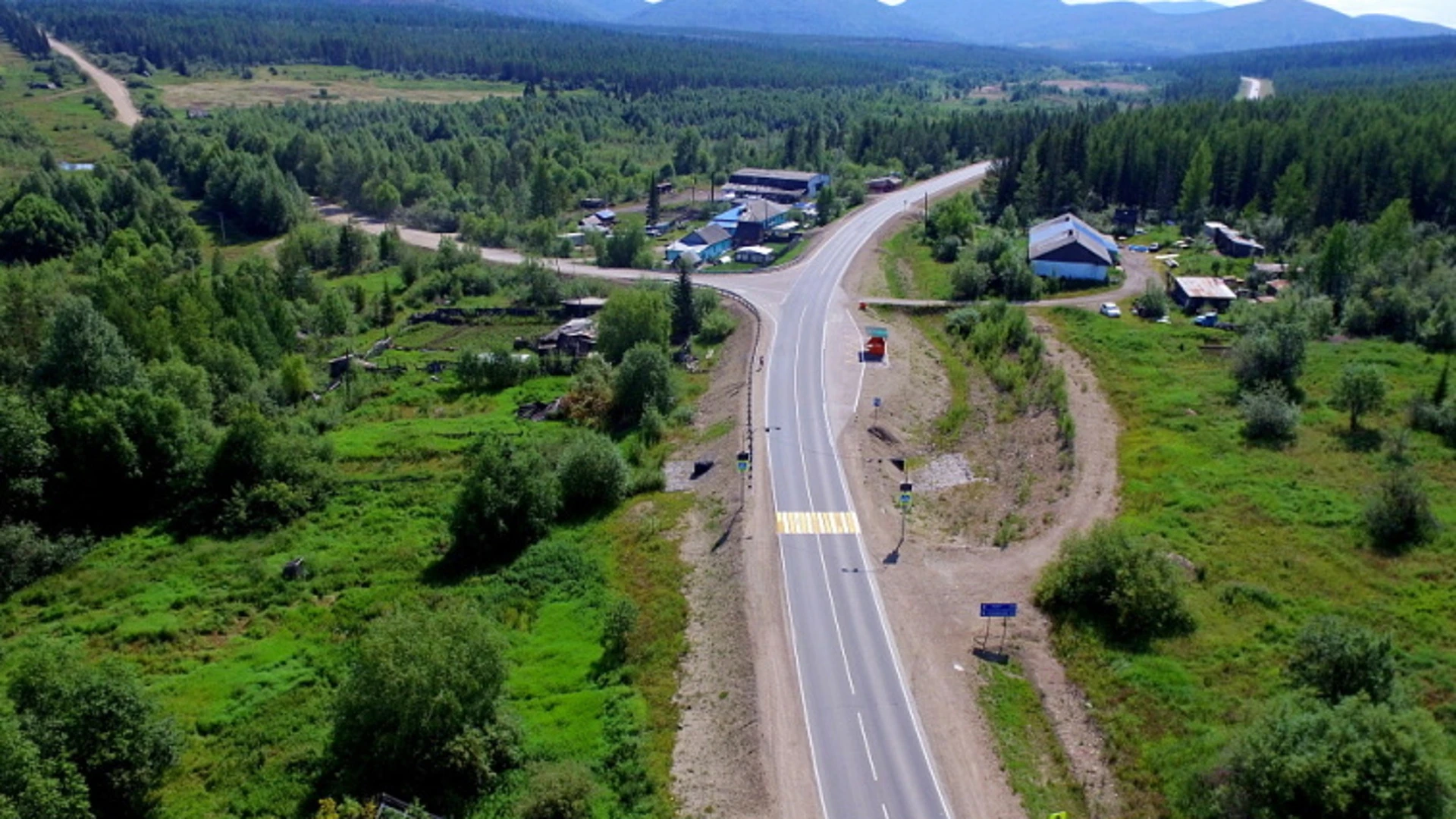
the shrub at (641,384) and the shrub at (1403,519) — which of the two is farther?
the shrub at (641,384)

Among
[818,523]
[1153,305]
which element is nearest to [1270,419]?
[1153,305]

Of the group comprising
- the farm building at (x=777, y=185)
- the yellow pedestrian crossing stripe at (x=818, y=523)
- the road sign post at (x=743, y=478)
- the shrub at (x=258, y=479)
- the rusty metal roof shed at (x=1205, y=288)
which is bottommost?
the shrub at (x=258, y=479)

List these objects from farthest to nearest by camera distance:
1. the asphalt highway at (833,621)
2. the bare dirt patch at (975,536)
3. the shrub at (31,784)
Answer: the bare dirt patch at (975,536), the asphalt highway at (833,621), the shrub at (31,784)

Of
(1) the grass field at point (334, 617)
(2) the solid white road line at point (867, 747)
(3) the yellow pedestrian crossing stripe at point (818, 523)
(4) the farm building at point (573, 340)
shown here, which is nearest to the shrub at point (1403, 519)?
(3) the yellow pedestrian crossing stripe at point (818, 523)

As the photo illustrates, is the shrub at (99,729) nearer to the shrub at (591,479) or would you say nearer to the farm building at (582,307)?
the shrub at (591,479)

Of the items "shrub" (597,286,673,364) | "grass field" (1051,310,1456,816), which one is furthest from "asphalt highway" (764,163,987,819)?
"shrub" (597,286,673,364)

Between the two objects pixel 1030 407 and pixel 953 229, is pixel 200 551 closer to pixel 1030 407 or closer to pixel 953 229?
pixel 1030 407

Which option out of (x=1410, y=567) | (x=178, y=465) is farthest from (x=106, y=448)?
(x=1410, y=567)

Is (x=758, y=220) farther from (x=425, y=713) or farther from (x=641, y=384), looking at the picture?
(x=425, y=713)
